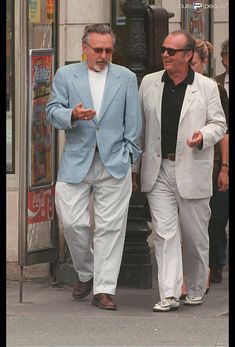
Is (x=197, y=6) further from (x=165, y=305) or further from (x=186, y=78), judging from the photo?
(x=165, y=305)

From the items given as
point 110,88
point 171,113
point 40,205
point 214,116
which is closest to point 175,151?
point 171,113

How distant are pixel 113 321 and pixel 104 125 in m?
1.38

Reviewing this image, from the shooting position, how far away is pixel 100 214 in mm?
10383

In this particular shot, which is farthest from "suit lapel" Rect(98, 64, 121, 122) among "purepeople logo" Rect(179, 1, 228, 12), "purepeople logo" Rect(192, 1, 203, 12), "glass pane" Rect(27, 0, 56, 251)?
"purepeople logo" Rect(192, 1, 203, 12)

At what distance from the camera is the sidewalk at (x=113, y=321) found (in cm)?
923

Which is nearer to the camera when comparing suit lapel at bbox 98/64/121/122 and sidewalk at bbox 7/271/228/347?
sidewalk at bbox 7/271/228/347

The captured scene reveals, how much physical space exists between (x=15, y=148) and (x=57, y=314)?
2.10 m

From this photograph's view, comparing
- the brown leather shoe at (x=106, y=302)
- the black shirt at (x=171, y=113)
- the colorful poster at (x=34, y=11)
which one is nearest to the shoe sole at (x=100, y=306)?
the brown leather shoe at (x=106, y=302)

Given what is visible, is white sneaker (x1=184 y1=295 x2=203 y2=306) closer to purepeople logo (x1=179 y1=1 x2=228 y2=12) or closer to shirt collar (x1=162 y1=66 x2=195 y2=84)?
shirt collar (x1=162 y1=66 x2=195 y2=84)

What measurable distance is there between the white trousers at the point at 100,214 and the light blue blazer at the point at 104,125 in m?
0.08

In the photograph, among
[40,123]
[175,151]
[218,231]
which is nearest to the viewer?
[175,151]

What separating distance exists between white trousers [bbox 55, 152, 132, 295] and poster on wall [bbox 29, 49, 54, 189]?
0.66 meters

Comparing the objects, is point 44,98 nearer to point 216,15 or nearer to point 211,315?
point 211,315

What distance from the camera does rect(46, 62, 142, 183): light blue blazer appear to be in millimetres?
10250
